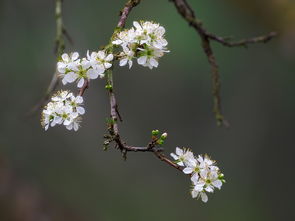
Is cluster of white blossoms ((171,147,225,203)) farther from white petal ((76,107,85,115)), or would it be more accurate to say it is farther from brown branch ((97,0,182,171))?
white petal ((76,107,85,115))

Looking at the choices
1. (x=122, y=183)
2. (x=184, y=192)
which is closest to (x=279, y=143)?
(x=184, y=192)

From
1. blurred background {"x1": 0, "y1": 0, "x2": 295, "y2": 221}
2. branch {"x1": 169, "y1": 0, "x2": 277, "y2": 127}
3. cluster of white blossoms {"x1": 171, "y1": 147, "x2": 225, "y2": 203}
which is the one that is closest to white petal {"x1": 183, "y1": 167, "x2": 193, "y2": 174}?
cluster of white blossoms {"x1": 171, "y1": 147, "x2": 225, "y2": 203}

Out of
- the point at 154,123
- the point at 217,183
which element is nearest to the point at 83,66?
the point at 217,183

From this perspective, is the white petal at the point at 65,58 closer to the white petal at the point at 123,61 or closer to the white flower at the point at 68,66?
the white flower at the point at 68,66

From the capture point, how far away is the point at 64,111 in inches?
54.0

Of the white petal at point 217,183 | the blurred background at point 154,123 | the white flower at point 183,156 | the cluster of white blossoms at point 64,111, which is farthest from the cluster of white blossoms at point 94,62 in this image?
the blurred background at point 154,123

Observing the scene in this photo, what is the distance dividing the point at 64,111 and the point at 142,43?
282mm

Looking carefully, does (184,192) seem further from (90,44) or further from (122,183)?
(90,44)

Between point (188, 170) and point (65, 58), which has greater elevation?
point (65, 58)

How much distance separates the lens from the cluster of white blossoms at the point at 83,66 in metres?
1.36

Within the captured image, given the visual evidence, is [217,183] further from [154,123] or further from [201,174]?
[154,123]

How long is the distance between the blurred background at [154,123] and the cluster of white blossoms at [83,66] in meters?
3.64

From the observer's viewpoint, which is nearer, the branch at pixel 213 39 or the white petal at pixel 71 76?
the white petal at pixel 71 76

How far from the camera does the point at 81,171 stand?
5.68 metres
